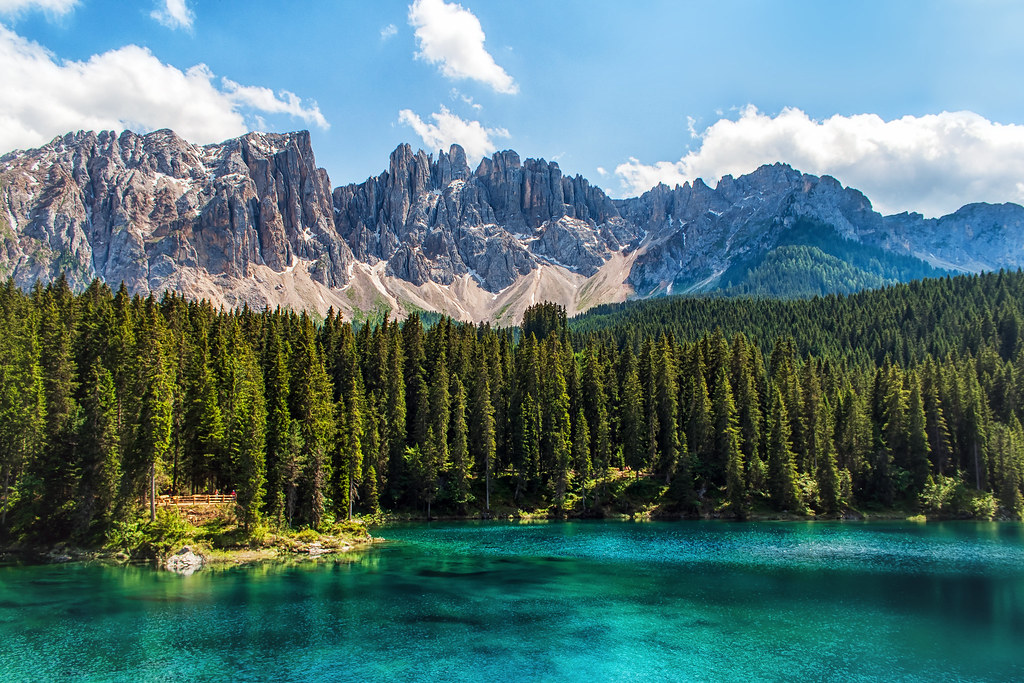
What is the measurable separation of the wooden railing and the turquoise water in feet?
33.1

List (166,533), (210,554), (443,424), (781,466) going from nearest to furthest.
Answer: (210,554) → (166,533) → (443,424) → (781,466)

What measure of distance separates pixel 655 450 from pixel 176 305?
228 ft

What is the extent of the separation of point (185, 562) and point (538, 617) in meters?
30.5

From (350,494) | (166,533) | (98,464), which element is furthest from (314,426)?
(98,464)

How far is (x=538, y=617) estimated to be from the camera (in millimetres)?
40531

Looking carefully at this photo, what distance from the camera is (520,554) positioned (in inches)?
2419

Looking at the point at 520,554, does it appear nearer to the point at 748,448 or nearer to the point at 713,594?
the point at 713,594

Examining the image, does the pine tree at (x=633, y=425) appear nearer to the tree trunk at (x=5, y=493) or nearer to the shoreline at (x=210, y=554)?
the shoreline at (x=210, y=554)

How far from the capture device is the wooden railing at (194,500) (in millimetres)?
62219

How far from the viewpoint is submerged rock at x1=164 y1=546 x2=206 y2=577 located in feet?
173

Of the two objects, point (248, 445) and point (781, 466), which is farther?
point (781, 466)

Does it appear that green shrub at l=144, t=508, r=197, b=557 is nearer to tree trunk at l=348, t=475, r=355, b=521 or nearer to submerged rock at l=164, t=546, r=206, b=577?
submerged rock at l=164, t=546, r=206, b=577

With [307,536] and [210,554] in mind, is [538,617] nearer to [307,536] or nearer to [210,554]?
[307,536]

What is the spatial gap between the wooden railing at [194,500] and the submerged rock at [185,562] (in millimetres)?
8266
